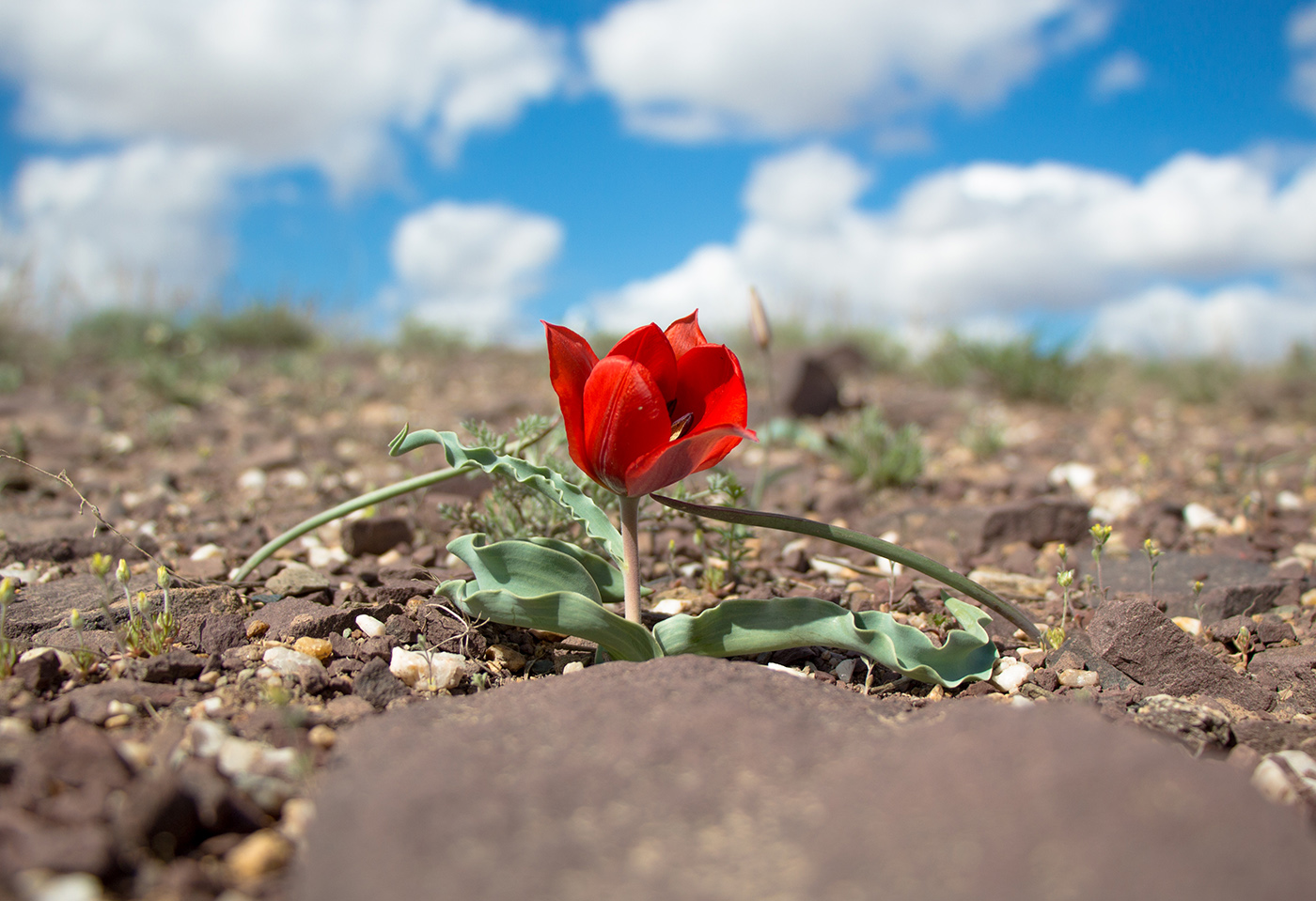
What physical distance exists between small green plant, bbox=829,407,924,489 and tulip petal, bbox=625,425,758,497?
253 cm

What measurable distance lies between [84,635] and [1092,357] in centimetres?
859

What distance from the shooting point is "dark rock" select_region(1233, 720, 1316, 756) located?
1.66 meters

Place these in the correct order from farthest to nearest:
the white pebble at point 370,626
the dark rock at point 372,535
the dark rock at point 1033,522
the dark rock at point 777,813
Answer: the dark rock at point 1033,522 < the dark rock at point 372,535 < the white pebble at point 370,626 < the dark rock at point 777,813

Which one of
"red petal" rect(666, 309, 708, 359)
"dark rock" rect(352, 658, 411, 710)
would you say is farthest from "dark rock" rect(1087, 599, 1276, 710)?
"dark rock" rect(352, 658, 411, 710)

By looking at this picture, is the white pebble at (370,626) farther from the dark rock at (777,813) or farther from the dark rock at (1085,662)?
the dark rock at (1085,662)

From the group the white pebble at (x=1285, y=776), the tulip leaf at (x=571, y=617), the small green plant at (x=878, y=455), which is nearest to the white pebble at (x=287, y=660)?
the tulip leaf at (x=571, y=617)

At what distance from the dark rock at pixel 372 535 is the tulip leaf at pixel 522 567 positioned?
3.71 feet

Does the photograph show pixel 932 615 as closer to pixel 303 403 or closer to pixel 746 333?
pixel 303 403

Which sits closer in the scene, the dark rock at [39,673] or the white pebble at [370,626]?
the dark rock at [39,673]

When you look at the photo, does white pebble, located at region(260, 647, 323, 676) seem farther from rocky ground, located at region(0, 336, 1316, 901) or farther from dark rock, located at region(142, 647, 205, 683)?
dark rock, located at region(142, 647, 205, 683)

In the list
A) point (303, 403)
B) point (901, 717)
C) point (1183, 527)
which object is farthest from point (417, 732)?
point (303, 403)

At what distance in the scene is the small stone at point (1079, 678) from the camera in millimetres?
1979

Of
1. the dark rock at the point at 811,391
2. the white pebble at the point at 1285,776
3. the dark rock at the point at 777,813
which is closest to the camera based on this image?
the dark rock at the point at 777,813

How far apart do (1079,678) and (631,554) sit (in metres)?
1.08
